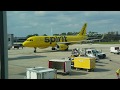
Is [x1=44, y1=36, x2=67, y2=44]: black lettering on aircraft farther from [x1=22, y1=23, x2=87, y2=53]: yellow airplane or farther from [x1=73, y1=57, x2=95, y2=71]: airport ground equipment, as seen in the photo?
[x1=73, y1=57, x2=95, y2=71]: airport ground equipment

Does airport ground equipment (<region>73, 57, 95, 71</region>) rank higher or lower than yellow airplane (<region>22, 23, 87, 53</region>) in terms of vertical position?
lower

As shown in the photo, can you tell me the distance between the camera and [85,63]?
21.7 m

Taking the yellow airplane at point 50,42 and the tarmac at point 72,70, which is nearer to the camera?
the tarmac at point 72,70

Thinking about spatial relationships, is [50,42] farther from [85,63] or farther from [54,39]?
[85,63]


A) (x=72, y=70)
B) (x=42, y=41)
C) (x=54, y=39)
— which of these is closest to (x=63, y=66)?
(x=72, y=70)

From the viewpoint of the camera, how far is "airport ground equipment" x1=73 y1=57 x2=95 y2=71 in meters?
21.3

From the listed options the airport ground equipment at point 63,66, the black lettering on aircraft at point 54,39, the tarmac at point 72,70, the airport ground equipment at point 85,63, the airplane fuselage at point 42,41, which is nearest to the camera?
the tarmac at point 72,70

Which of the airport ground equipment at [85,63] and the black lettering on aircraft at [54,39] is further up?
the black lettering on aircraft at [54,39]

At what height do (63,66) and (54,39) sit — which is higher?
(54,39)

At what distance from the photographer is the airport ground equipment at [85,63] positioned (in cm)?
2129

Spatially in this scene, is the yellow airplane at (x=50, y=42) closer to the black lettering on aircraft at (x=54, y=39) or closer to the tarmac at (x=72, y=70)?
the black lettering on aircraft at (x=54, y=39)

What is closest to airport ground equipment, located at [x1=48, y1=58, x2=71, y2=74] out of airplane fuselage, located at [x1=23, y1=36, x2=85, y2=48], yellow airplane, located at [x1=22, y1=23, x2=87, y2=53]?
airplane fuselage, located at [x1=23, y1=36, x2=85, y2=48]

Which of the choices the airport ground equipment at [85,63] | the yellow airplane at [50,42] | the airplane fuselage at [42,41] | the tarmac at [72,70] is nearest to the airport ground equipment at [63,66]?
the tarmac at [72,70]
